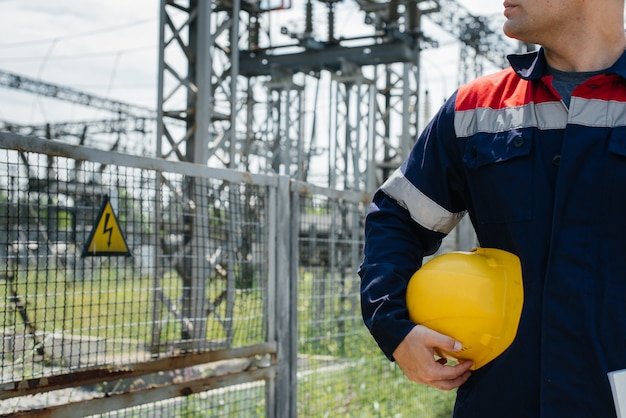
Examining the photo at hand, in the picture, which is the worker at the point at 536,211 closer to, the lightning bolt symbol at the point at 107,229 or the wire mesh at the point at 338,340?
the lightning bolt symbol at the point at 107,229

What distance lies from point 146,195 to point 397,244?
178 centimetres

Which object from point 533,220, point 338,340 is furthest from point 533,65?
point 338,340

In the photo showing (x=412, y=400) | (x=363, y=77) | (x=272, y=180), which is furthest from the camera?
(x=363, y=77)

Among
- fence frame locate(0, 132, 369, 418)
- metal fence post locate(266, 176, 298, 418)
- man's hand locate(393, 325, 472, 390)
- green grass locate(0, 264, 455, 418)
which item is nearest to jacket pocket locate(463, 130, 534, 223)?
man's hand locate(393, 325, 472, 390)

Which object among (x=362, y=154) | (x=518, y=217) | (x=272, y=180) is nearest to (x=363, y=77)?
(x=362, y=154)

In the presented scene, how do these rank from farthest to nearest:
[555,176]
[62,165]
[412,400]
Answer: [412,400], [62,165], [555,176]

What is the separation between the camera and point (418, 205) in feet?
7.00

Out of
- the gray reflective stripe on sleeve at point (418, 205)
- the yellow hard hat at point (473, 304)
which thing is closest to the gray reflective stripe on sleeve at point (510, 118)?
the gray reflective stripe on sleeve at point (418, 205)

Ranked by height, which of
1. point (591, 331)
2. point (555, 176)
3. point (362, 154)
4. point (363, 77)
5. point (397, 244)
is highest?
point (363, 77)

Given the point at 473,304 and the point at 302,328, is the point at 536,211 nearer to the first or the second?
the point at 473,304

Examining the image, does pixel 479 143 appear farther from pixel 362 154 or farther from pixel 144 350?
pixel 362 154

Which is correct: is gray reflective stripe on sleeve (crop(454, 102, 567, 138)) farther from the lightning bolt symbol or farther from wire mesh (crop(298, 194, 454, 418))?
wire mesh (crop(298, 194, 454, 418))

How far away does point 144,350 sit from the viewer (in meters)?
3.70

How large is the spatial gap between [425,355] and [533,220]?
0.42 metres
